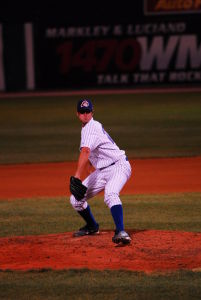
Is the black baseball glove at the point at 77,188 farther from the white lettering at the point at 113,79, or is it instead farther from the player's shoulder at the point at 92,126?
the white lettering at the point at 113,79

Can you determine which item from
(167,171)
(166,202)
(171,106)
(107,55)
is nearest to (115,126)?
(171,106)

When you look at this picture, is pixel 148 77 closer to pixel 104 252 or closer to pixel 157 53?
pixel 157 53

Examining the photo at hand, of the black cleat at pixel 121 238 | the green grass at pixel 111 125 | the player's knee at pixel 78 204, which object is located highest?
the player's knee at pixel 78 204

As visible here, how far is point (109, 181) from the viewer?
7793 mm

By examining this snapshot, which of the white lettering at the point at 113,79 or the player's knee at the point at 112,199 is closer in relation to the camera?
the player's knee at the point at 112,199

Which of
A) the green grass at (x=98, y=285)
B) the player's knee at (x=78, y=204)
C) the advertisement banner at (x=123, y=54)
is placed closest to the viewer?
the green grass at (x=98, y=285)

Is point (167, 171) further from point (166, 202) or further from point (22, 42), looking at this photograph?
point (22, 42)

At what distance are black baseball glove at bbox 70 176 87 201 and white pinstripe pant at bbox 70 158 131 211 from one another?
0.80ft

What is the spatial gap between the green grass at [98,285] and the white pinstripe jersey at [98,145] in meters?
1.45

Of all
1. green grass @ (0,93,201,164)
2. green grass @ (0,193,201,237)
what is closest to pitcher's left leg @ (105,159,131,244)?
green grass @ (0,193,201,237)

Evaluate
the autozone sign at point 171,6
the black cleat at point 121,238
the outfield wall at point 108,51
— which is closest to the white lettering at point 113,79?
the outfield wall at point 108,51

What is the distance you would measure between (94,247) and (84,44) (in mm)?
25629

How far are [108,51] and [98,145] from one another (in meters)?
25.2

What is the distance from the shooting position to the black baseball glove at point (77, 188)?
7527 mm
